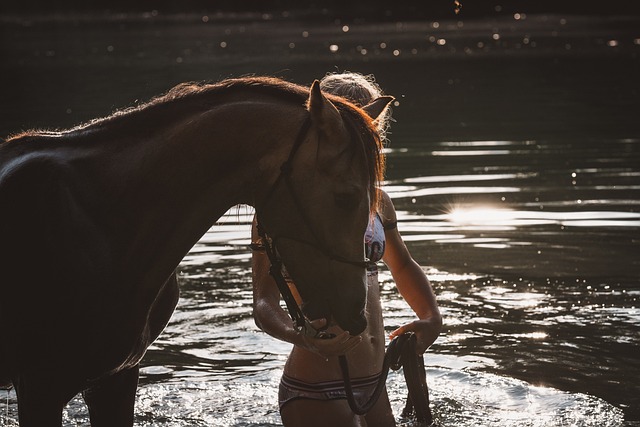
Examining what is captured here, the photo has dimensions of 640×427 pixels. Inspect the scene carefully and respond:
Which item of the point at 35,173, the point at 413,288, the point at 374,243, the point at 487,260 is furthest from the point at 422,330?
the point at 487,260

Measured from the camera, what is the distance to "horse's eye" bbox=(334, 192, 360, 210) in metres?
3.38

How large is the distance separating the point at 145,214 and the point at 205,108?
16.9 inches

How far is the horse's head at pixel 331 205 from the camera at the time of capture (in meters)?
3.39

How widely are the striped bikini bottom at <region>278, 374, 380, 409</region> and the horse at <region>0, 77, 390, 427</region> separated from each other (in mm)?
1075

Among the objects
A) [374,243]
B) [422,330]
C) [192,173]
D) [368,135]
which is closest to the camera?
[368,135]

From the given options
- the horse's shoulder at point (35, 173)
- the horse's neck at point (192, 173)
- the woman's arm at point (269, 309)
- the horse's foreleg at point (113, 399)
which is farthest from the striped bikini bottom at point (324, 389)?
the horse's shoulder at point (35, 173)

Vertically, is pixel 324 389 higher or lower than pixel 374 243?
lower

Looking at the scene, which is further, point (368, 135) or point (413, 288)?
point (413, 288)

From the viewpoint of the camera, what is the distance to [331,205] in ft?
11.2

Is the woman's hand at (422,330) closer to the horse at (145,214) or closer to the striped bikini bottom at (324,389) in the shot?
the striped bikini bottom at (324,389)

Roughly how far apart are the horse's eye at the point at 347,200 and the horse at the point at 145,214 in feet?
0.12

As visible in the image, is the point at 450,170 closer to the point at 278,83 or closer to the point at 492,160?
the point at 492,160

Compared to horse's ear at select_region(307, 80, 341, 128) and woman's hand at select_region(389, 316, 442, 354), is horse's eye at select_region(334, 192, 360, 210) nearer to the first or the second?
horse's ear at select_region(307, 80, 341, 128)

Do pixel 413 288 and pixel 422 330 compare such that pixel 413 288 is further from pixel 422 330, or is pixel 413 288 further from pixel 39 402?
pixel 39 402
